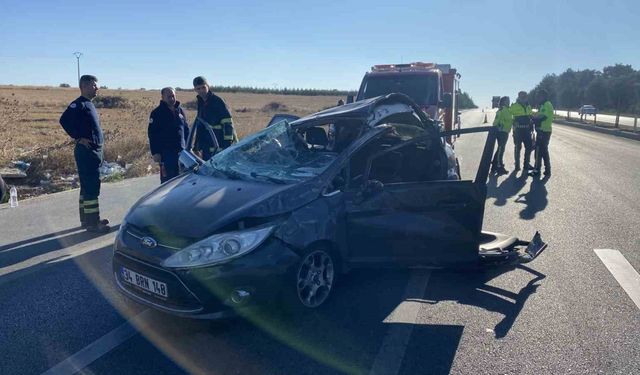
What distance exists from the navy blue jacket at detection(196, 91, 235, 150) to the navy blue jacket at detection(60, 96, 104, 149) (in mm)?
1416

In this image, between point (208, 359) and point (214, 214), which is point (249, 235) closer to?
point (214, 214)

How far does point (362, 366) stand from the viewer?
3.44m

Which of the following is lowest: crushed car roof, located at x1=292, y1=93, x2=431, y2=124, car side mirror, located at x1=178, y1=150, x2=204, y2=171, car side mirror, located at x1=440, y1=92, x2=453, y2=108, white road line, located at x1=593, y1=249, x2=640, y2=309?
white road line, located at x1=593, y1=249, x2=640, y2=309

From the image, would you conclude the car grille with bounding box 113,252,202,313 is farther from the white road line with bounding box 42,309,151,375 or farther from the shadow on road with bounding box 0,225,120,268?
the shadow on road with bounding box 0,225,120,268

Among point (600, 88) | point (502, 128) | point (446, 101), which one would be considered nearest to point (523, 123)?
point (502, 128)

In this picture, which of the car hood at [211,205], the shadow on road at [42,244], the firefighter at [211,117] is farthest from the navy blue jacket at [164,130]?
the car hood at [211,205]

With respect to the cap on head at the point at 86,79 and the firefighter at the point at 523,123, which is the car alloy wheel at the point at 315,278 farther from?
the firefighter at the point at 523,123

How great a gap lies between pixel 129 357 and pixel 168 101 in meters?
4.01

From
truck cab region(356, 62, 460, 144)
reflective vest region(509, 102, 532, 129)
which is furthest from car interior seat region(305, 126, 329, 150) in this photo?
reflective vest region(509, 102, 532, 129)

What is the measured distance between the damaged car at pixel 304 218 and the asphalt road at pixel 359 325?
0.26 metres

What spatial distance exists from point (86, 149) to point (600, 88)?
76132 mm

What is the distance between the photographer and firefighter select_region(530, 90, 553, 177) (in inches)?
455

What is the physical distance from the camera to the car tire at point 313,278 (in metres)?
3.95

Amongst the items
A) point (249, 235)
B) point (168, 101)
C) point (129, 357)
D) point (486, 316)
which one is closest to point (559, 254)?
point (486, 316)
